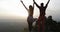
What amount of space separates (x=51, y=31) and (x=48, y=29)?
289mm

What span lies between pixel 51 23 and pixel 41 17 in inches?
198

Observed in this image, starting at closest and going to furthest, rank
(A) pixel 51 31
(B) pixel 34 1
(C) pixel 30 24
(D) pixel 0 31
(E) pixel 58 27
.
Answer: (B) pixel 34 1 → (C) pixel 30 24 → (A) pixel 51 31 → (E) pixel 58 27 → (D) pixel 0 31

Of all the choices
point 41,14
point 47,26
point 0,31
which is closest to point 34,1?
point 41,14

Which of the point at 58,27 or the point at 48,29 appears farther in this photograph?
the point at 58,27

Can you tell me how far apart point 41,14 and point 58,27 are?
6.48m

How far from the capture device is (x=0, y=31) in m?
31.2

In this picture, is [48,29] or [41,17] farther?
[48,29]

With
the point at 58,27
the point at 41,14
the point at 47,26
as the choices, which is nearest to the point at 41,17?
the point at 41,14

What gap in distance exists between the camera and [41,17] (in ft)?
69.1

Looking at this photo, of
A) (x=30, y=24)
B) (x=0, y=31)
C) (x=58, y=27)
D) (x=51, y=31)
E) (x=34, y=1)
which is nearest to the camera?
(x=34, y=1)

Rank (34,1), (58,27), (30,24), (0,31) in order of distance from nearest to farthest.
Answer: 1. (34,1)
2. (30,24)
3. (58,27)
4. (0,31)

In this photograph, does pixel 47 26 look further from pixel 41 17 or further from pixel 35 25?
pixel 41 17

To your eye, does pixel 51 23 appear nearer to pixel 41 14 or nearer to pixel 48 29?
pixel 48 29

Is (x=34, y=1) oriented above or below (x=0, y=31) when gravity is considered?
above
